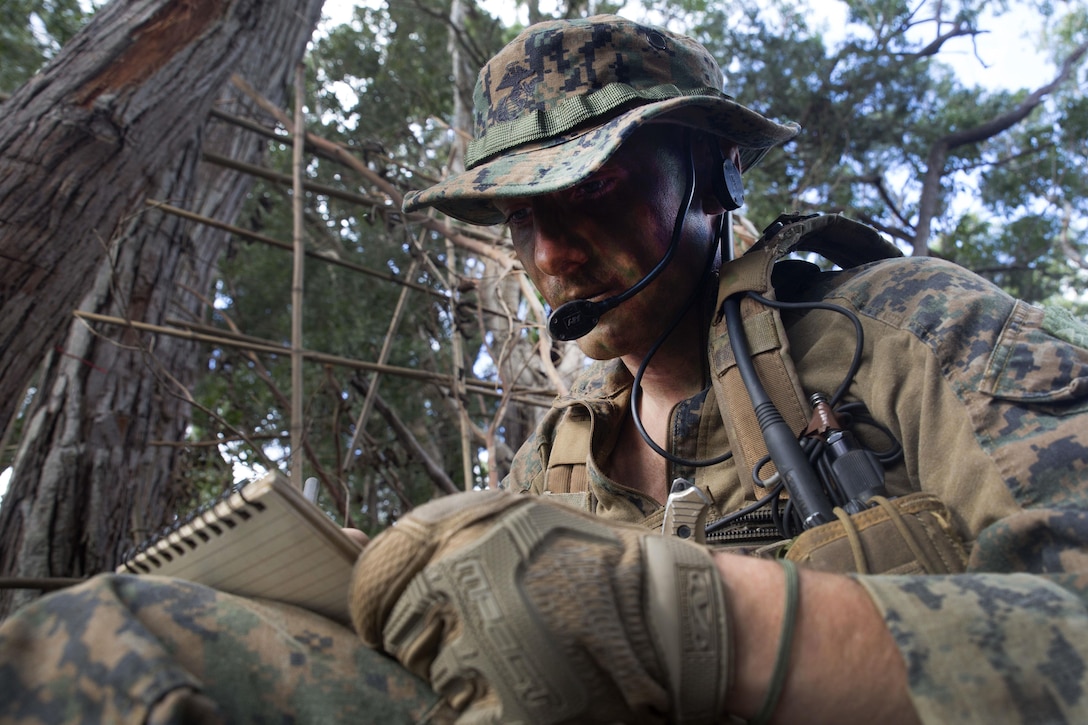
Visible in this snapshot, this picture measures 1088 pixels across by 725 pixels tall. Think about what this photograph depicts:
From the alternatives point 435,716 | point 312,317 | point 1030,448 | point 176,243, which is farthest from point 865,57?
point 435,716

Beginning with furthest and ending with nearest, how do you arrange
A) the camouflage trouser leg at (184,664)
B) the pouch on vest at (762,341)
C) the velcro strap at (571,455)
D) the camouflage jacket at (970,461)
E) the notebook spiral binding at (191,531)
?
the velcro strap at (571,455)
the pouch on vest at (762,341)
the notebook spiral binding at (191,531)
the camouflage jacket at (970,461)
the camouflage trouser leg at (184,664)

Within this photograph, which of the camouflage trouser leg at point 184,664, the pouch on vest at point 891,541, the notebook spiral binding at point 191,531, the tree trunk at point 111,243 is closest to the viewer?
the camouflage trouser leg at point 184,664

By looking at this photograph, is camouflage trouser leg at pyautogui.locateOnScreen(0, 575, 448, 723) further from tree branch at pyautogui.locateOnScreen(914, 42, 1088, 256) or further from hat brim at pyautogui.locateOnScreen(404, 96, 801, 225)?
tree branch at pyautogui.locateOnScreen(914, 42, 1088, 256)

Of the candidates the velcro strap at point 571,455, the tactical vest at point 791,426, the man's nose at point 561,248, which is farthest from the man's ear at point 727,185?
the velcro strap at point 571,455

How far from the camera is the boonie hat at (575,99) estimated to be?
2215mm

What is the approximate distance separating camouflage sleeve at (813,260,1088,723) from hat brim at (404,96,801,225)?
0.59 m

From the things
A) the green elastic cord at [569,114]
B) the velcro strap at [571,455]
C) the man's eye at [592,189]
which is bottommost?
the velcro strap at [571,455]

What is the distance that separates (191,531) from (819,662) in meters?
0.94

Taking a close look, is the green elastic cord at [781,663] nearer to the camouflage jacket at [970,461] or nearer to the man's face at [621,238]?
the camouflage jacket at [970,461]

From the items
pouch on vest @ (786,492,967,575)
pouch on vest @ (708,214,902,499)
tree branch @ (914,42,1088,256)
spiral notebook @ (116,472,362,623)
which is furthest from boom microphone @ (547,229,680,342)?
tree branch @ (914,42,1088,256)

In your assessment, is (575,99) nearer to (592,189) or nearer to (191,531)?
(592,189)

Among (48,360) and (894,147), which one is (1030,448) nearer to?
(48,360)

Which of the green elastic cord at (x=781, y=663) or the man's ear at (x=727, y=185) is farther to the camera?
the man's ear at (x=727, y=185)

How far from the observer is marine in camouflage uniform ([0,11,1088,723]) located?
1130mm
